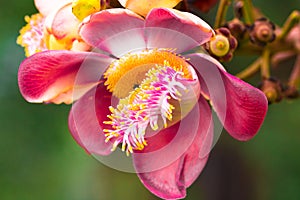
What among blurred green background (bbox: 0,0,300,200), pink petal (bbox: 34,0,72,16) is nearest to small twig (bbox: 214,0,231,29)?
pink petal (bbox: 34,0,72,16)

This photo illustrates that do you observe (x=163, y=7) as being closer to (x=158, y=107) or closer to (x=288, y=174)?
(x=158, y=107)

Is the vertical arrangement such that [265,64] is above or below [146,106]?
below

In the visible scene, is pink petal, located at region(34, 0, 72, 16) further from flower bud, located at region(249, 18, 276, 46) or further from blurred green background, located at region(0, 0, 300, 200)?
blurred green background, located at region(0, 0, 300, 200)

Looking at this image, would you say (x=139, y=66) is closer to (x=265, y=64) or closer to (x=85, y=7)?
(x=85, y=7)

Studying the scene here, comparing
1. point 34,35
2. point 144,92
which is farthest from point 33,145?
point 144,92

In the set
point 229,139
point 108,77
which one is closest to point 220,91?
point 108,77

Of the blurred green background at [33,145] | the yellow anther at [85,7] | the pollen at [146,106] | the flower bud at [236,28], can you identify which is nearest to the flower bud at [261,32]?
the flower bud at [236,28]

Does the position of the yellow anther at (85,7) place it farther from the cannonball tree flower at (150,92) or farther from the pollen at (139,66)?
the pollen at (139,66)
